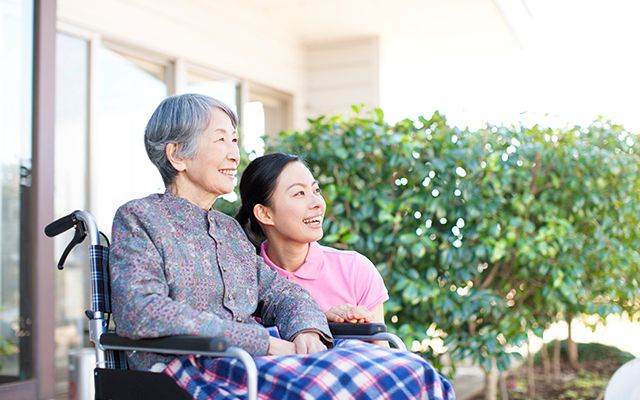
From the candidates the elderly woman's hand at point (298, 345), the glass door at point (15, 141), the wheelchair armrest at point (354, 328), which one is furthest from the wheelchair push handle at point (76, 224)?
the glass door at point (15, 141)

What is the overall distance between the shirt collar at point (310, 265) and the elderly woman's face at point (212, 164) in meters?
0.43

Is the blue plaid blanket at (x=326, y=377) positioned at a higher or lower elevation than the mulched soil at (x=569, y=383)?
higher

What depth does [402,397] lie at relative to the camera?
130 centimetres

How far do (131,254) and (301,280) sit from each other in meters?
0.75

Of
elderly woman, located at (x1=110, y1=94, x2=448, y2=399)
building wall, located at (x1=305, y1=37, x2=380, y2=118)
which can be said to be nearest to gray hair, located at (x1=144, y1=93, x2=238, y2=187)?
elderly woman, located at (x1=110, y1=94, x2=448, y2=399)

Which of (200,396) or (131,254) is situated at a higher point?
(131,254)

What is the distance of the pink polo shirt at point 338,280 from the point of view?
203 centimetres

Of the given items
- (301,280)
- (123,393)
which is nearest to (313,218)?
(301,280)

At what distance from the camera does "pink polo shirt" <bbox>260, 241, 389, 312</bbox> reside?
6.67ft

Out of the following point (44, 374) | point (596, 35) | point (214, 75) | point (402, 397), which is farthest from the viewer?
point (596, 35)

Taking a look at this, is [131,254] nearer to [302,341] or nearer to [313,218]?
[302,341]

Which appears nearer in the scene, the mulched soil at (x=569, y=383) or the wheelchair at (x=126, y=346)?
the wheelchair at (x=126, y=346)

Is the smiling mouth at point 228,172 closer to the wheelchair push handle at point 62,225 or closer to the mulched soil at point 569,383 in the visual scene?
the wheelchair push handle at point 62,225

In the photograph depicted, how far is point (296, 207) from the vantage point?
1964 millimetres
